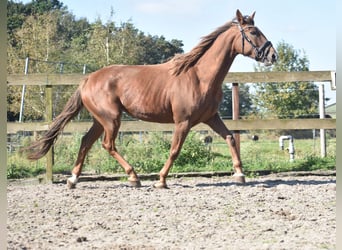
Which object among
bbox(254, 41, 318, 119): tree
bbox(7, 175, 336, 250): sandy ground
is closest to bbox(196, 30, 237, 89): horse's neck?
bbox(7, 175, 336, 250): sandy ground

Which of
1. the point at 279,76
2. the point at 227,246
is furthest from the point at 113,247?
the point at 279,76

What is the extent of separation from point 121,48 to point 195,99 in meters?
16.4

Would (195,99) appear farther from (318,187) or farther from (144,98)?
(318,187)

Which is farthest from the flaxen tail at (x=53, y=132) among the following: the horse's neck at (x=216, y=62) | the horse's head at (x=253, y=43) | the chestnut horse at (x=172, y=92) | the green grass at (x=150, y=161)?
the horse's head at (x=253, y=43)

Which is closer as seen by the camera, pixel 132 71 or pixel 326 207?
pixel 326 207

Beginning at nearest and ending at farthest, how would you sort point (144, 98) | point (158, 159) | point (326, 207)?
point (326, 207), point (144, 98), point (158, 159)

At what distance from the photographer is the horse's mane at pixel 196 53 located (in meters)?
7.02

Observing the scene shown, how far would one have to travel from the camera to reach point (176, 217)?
476 centimetres

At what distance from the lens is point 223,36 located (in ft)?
23.4

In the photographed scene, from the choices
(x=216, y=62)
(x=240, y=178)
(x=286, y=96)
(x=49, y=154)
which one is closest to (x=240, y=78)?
(x=216, y=62)

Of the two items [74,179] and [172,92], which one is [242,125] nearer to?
[172,92]

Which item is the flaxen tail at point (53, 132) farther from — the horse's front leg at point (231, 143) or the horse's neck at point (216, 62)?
the horse's front leg at point (231, 143)

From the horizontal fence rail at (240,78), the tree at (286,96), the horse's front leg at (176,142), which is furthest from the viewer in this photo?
the tree at (286,96)

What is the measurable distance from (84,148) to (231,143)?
78.0 inches
